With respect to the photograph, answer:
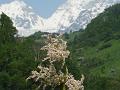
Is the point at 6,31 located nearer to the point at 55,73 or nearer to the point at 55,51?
the point at 55,73

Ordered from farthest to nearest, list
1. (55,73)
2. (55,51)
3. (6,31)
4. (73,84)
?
(6,31)
(55,73)
(55,51)
(73,84)

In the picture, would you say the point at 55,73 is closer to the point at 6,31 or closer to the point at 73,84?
the point at 73,84

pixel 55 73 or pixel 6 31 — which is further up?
pixel 6 31

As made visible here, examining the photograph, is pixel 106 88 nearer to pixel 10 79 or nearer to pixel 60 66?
pixel 10 79

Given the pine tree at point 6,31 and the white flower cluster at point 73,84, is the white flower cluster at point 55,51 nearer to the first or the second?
the white flower cluster at point 73,84

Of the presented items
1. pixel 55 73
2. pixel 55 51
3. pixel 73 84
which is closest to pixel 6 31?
pixel 55 73

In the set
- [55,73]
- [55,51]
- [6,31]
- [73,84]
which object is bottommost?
[73,84]

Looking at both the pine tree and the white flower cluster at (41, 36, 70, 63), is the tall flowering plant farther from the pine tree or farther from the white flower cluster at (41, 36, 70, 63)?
the pine tree

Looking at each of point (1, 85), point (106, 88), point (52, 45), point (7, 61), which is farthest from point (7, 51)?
point (52, 45)

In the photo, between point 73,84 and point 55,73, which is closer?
point 73,84

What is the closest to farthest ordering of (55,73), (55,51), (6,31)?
(55,51)
(55,73)
(6,31)

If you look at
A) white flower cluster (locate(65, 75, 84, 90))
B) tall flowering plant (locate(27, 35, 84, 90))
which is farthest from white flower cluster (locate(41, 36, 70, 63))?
white flower cluster (locate(65, 75, 84, 90))

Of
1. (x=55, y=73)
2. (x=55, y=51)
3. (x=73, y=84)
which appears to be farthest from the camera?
(x=55, y=73)

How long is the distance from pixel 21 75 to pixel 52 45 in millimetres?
114966
